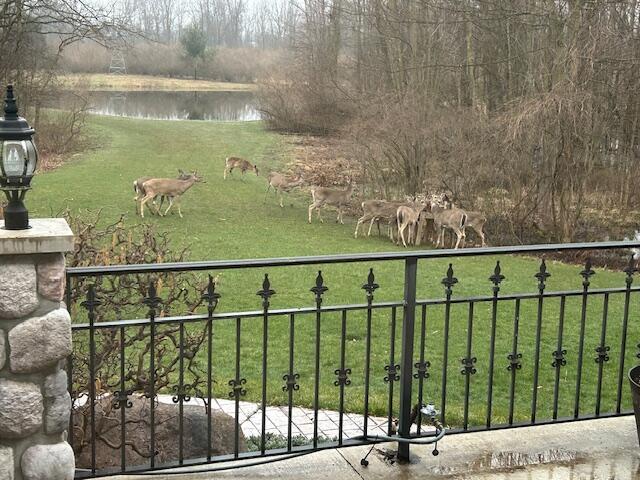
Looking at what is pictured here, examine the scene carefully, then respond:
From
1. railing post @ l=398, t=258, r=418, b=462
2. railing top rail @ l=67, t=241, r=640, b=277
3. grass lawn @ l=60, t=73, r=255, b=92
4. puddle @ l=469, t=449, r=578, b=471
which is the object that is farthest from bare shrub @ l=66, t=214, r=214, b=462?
grass lawn @ l=60, t=73, r=255, b=92

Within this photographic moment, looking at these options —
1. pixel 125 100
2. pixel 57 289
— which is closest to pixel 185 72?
pixel 125 100

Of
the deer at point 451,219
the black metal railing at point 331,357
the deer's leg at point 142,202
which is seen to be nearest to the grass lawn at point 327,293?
the black metal railing at point 331,357

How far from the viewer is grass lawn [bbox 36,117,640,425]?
8.77 m

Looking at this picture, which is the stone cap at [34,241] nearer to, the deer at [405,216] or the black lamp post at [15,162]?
the black lamp post at [15,162]

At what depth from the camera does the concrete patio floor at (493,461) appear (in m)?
4.30

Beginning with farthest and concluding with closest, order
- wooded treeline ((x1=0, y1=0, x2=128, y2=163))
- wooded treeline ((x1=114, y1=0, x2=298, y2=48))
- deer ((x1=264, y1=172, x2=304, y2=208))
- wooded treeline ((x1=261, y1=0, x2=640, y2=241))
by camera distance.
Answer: wooded treeline ((x1=114, y1=0, x2=298, y2=48)) < deer ((x1=264, y1=172, x2=304, y2=208)) < wooded treeline ((x1=0, y1=0, x2=128, y2=163)) < wooded treeline ((x1=261, y1=0, x2=640, y2=241))

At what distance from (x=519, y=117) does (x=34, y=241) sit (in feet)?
50.9

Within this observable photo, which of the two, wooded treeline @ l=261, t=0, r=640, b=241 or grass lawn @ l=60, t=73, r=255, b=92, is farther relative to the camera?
grass lawn @ l=60, t=73, r=255, b=92

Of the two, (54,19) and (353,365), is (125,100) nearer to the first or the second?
(54,19)

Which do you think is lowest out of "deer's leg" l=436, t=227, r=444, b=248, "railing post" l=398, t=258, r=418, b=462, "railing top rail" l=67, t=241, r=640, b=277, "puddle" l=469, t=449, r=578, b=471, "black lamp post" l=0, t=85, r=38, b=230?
"deer's leg" l=436, t=227, r=444, b=248

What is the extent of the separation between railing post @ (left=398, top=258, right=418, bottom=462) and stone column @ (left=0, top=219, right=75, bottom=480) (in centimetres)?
183

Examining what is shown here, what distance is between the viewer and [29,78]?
28.3 m

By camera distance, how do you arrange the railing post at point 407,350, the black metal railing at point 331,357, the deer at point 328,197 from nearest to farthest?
1. the black metal railing at point 331,357
2. the railing post at point 407,350
3. the deer at point 328,197

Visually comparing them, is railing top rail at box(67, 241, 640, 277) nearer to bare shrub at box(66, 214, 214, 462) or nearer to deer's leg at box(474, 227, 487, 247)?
bare shrub at box(66, 214, 214, 462)
